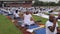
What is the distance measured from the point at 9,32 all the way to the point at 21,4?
67.3m

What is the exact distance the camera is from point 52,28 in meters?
5.98

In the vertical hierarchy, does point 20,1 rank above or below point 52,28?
below

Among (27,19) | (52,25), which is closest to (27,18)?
(27,19)

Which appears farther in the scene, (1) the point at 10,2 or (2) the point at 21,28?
(1) the point at 10,2

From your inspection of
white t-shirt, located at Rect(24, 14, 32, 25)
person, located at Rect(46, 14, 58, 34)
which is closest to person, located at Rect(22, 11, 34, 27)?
white t-shirt, located at Rect(24, 14, 32, 25)

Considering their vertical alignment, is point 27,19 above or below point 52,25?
below

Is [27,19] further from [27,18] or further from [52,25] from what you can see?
[52,25]

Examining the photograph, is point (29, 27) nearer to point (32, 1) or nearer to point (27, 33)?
point (27, 33)

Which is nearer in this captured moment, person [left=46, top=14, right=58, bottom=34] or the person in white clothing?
person [left=46, top=14, right=58, bottom=34]

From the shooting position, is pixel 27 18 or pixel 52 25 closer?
pixel 52 25

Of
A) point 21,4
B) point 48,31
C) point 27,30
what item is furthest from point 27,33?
point 21,4

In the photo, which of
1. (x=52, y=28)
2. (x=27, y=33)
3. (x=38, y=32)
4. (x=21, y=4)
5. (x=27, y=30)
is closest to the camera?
(x=52, y=28)

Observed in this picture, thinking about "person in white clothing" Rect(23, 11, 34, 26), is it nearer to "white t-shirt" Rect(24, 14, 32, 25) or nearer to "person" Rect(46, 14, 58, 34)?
"white t-shirt" Rect(24, 14, 32, 25)

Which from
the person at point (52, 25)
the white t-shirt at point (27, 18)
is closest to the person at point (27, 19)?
the white t-shirt at point (27, 18)
